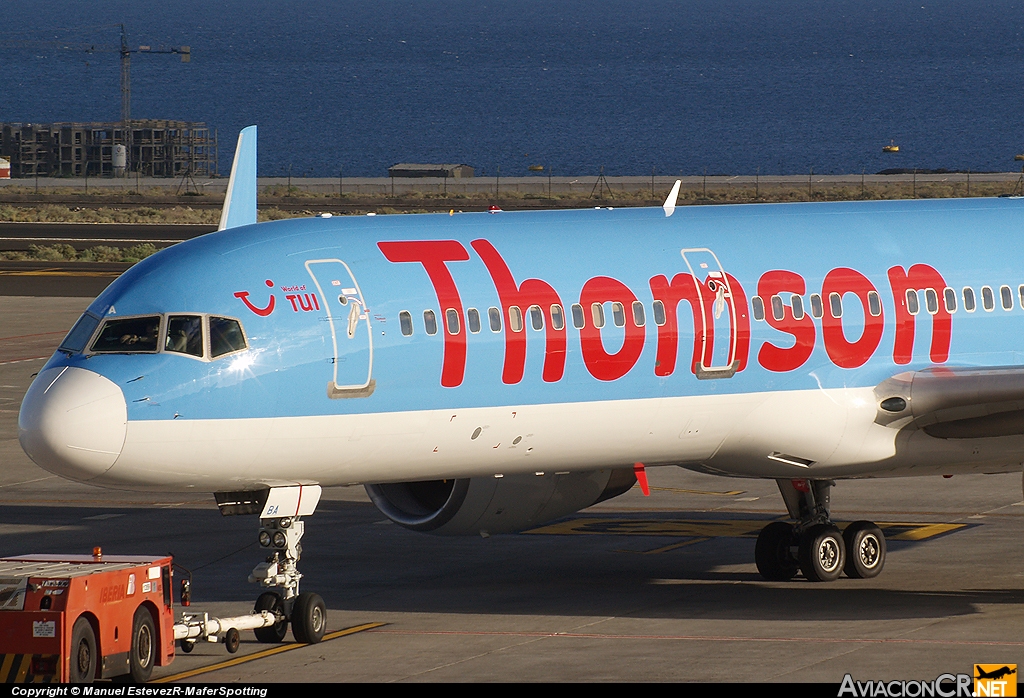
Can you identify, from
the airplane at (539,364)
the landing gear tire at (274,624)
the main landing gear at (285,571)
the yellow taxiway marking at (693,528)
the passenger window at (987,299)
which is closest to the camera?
the airplane at (539,364)

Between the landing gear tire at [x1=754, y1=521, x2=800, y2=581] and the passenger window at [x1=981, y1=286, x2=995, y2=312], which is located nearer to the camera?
the passenger window at [x1=981, y1=286, x2=995, y2=312]

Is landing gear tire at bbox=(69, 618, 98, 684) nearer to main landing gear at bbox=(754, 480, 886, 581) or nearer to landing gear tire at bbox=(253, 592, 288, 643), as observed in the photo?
landing gear tire at bbox=(253, 592, 288, 643)

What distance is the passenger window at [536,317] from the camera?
21781 millimetres

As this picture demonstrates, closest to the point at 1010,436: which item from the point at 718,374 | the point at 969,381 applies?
the point at 969,381

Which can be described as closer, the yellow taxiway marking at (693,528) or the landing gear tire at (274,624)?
the landing gear tire at (274,624)

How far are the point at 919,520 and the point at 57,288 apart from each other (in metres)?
49.9

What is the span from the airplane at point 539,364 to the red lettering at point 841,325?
3cm

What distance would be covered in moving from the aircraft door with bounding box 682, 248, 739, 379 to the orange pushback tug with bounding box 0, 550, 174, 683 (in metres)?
8.03

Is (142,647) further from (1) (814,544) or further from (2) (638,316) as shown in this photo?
(1) (814,544)

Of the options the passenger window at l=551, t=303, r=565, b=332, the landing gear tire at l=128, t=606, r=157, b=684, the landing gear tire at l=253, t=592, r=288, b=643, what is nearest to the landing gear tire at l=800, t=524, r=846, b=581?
the passenger window at l=551, t=303, r=565, b=332

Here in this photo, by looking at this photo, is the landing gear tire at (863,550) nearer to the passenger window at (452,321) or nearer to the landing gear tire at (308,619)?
the passenger window at (452,321)

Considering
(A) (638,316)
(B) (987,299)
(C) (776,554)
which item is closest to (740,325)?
(A) (638,316)

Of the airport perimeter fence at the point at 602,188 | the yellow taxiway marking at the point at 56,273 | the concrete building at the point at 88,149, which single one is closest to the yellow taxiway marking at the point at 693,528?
the yellow taxiway marking at the point at 56,273

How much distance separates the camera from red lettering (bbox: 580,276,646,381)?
2214cm
